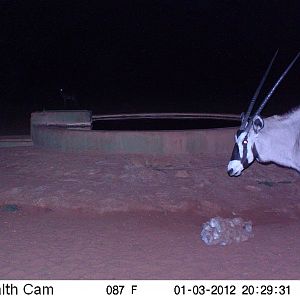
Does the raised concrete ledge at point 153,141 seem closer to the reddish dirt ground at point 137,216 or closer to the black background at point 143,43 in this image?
the reddish dirt ground at point 137,216

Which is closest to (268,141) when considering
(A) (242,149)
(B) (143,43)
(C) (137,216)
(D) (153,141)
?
(A) (242,149)

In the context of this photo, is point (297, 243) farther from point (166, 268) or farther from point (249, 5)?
point (249, 5)

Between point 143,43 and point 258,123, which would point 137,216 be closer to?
point 258,123

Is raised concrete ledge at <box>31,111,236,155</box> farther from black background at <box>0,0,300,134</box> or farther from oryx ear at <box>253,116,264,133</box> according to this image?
black background at <box>0,0,300,134</box>

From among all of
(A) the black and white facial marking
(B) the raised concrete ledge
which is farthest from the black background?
(A) the black and white facial marking

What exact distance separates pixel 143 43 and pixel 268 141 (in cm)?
4660

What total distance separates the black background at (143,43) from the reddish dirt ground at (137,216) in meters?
29.0

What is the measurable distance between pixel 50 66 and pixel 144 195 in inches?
1621

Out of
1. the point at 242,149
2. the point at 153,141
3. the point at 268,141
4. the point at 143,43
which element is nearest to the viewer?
the point at 242,149

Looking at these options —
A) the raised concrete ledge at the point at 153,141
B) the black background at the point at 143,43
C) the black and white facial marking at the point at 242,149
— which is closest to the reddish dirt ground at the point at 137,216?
the raised concrete ledge at the point at 153,141

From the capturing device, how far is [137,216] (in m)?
9.12

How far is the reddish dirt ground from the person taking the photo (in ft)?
22.4


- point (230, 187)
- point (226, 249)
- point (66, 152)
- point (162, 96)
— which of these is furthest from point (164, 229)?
point (162, 96)

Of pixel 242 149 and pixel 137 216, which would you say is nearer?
pixel 242 149
